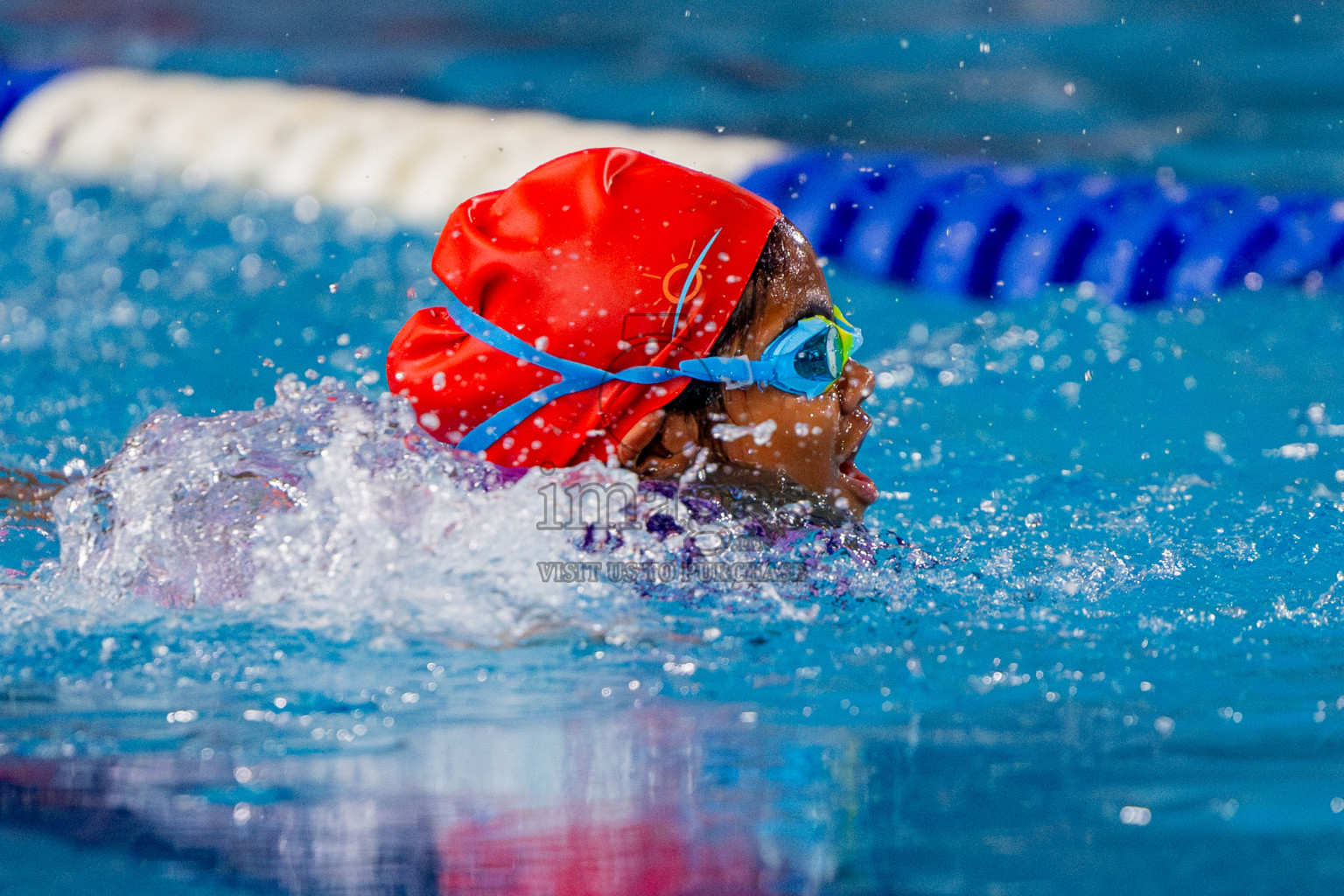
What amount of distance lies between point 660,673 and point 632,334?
18.0 inches

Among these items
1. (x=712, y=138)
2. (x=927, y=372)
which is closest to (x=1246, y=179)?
(x=712, y=138)

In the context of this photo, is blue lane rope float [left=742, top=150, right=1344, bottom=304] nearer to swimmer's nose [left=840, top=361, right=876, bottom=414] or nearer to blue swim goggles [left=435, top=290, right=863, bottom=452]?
swimmer's nose [left=840, top=361, right=876, bottom=414]

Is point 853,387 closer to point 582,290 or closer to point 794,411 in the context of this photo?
point 794,411

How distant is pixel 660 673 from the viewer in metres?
1.79

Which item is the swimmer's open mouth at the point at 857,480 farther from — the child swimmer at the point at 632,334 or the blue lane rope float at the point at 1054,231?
the blue lane rope float at the point at 1054,231

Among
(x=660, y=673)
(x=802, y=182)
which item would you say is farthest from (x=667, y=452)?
(x=802, y=182)

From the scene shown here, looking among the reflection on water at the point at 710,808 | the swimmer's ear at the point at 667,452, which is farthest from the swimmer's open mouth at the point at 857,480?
the reflection on water at the point at 710,808

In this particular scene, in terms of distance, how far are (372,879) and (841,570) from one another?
3.15 feet

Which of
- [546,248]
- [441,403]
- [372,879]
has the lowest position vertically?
[372,879]

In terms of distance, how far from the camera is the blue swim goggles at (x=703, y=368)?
1.94 meters

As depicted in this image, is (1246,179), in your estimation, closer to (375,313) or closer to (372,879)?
(375,313)

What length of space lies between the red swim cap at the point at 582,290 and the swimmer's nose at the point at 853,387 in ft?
0.85

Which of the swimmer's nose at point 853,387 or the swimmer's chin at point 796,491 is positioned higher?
the swimmer's nose at point 853,387

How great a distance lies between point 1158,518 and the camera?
8.38 ft
